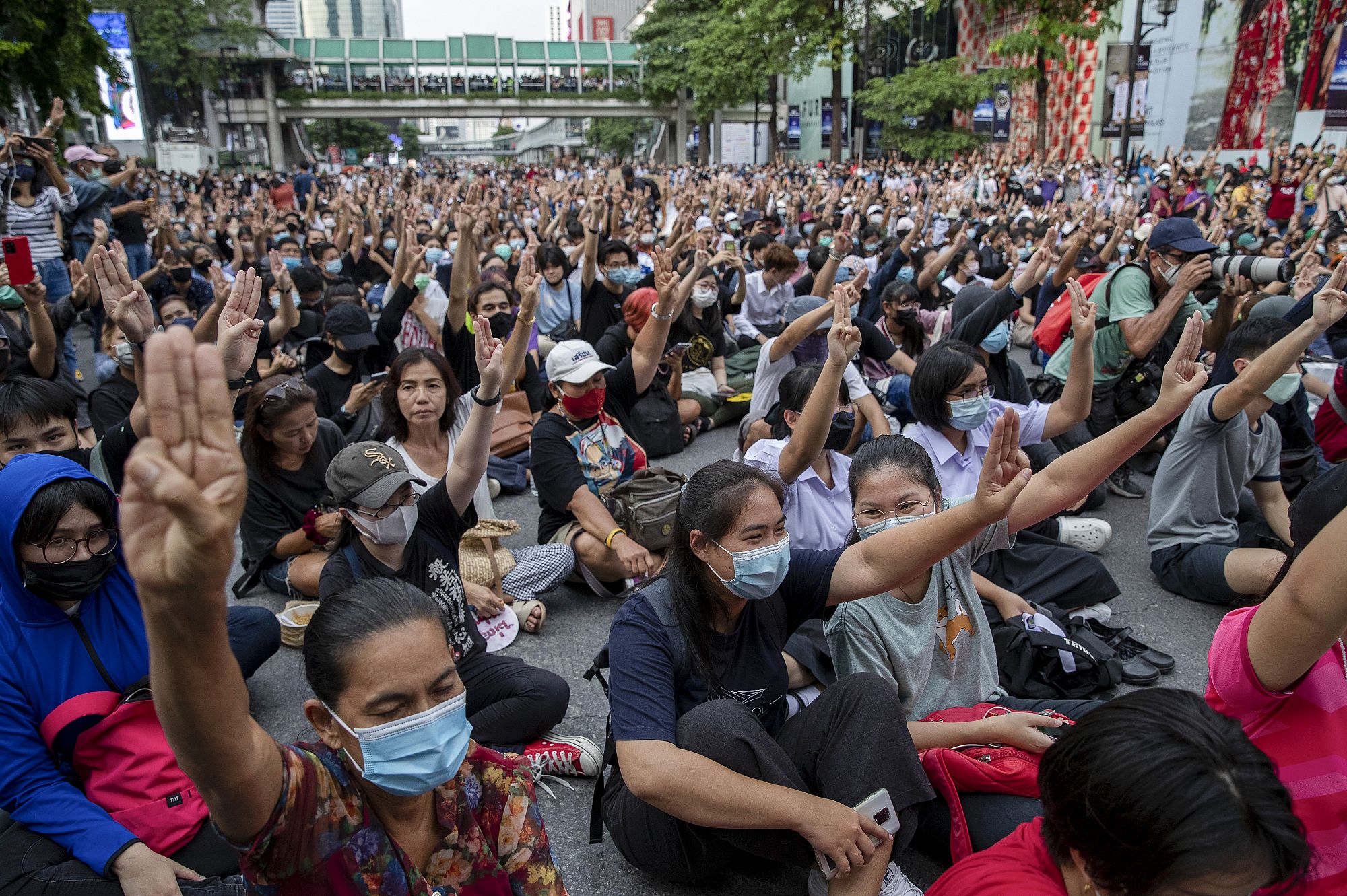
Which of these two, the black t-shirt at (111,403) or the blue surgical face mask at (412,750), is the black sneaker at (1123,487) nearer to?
the blue surgical face mask at (412,750)

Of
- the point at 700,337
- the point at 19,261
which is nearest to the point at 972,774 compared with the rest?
the point at 19,261

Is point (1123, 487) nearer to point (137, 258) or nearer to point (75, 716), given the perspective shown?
point (75, 716)

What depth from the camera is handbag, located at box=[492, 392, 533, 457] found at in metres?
5.81

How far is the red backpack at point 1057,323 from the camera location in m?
5.86

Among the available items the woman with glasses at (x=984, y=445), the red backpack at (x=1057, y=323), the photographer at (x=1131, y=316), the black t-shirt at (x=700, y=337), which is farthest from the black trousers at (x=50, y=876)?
the red backpack at (x=1057, y=323)

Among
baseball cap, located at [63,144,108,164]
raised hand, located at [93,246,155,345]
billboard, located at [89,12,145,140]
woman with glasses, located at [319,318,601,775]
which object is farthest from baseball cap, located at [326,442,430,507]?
billboard, located at [89,12,145,140]

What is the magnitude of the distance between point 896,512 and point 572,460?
1862mm

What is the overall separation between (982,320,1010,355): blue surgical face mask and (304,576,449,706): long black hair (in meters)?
3.96

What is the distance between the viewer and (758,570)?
2.17 meters

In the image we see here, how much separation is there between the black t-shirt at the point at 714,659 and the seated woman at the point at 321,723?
12.3 inches

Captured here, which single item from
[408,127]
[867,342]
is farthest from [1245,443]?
[408,127]

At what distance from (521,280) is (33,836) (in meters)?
2.98

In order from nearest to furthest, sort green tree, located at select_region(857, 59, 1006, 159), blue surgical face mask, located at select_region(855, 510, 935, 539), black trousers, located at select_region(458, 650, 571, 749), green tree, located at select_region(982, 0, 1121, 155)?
1. blue surgical face mask, located at select_region(855, 510, 935, 539)
2. black trousers, located at select_region(458, 650, 571, 749)
3. green tree, located at select_region(982, 0, 1121, 155)
4. green tree, located at select_region(857, 59, 1006, 159)

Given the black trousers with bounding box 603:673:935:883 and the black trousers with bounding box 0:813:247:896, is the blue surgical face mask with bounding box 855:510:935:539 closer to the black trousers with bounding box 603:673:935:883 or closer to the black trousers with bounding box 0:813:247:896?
the black trousers with bounding box 603:673:935:883
